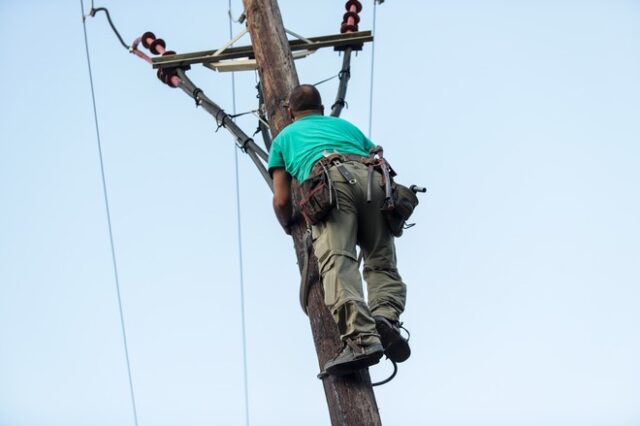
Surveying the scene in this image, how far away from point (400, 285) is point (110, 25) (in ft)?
12.4

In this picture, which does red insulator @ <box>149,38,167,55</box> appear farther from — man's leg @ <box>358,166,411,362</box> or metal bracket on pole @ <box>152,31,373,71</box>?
man's leg @ <box>358,166,411,362</box>

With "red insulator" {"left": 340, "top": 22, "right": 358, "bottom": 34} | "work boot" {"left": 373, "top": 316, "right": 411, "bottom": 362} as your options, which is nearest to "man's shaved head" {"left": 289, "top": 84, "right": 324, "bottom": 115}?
"work boot" {"left": 373, "top": 316, "right": 411, "bottom": 362}

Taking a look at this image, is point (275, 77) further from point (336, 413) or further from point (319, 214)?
point (336, 413)

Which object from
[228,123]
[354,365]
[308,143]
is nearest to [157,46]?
[228,123]

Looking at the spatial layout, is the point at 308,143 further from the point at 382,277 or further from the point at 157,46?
the point at 157,46

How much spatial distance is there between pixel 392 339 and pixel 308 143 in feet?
3.05

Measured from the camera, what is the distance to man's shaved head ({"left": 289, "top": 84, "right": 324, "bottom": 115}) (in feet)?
15.2

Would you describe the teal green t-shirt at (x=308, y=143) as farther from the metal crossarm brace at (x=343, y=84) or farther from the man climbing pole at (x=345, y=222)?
the metal crossarm brace at (x=343, y=84)

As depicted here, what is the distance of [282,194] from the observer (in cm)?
440

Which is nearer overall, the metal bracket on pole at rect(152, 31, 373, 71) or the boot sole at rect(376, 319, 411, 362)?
the boot sole at rect(376, 319, 411, 362)

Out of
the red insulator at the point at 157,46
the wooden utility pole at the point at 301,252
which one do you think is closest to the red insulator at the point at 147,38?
the red insulator at the point at 157,46

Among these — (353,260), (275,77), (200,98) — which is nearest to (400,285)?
(353,260)

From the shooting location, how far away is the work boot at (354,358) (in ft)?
12.8

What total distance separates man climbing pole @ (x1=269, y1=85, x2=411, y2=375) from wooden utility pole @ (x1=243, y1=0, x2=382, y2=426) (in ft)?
0.30
